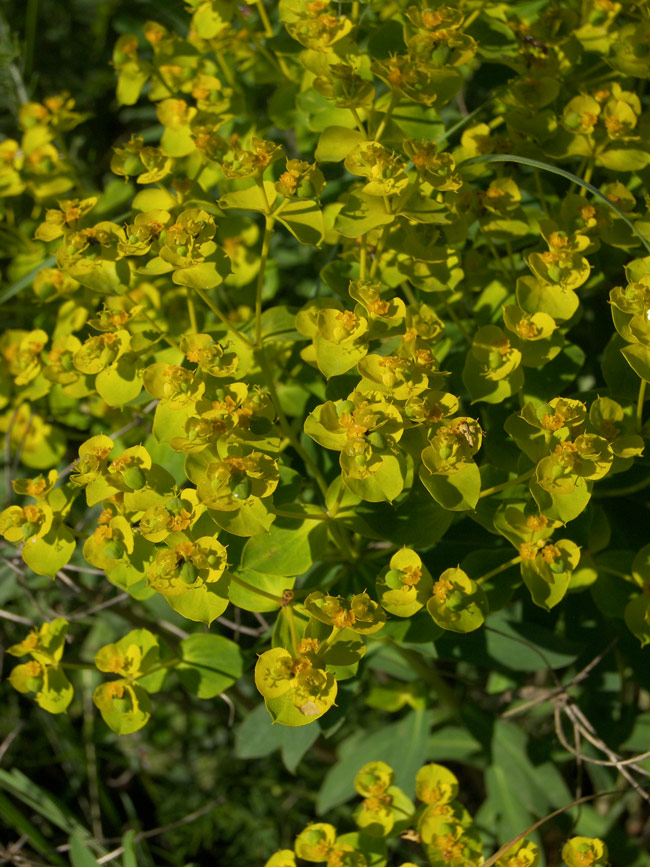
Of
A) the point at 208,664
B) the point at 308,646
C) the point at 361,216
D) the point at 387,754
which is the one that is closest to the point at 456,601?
the point at 308,646

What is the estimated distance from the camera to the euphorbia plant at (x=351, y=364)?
132 centimetres

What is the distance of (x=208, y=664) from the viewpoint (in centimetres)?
164

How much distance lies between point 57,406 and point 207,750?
1.27 metres

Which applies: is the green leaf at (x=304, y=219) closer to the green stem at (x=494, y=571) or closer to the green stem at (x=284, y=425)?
the green stem at (x=284, y=425)

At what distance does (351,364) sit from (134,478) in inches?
16.1

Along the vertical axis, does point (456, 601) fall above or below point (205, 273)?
below

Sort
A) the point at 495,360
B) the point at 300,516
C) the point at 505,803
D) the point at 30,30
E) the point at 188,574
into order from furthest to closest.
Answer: the point at 30,30
the point at 505,803
the point at 495,360
the point at 300,516
the point at 188,574

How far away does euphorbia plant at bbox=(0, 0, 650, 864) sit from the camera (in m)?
1.32

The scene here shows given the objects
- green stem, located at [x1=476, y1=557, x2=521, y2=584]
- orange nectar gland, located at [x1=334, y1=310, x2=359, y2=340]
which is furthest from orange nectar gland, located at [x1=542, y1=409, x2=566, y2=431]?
orange nectar gland, located at [x1=334, y1=310, x2=359, y2=340]

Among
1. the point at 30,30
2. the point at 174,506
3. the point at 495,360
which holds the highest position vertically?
the point at 30,30

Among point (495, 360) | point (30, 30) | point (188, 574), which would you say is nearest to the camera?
point (188, 574)

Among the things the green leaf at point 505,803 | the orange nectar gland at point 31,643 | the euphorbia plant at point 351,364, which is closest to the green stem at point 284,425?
the euphorbia plant at point 351,364

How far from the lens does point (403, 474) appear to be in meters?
1.35

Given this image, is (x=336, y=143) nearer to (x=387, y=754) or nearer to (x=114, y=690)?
(x=114, y=690)
